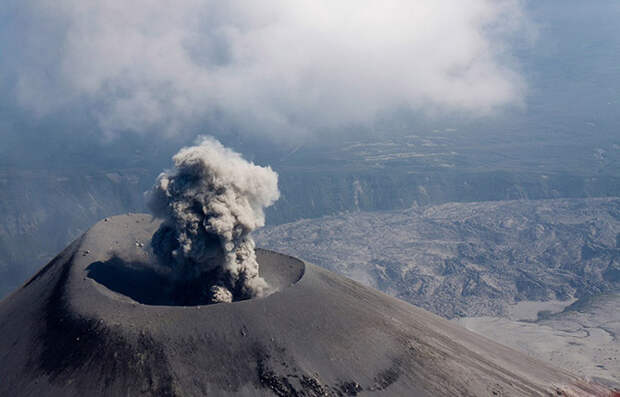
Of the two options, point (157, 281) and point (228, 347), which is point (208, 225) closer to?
point (157, 281)

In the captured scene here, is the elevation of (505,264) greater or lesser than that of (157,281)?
lesser

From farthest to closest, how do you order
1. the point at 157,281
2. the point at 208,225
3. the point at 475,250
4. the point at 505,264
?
the point at 475,250 < the point at 505,264 < the point at 157,281 < the point at 208,225

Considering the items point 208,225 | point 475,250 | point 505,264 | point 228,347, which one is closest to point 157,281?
point 208,225

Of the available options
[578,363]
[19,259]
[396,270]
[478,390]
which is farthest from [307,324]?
[19,259]

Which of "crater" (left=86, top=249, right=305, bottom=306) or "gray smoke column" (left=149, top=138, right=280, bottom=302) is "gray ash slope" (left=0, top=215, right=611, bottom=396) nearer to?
"crater" (left=86, top=249, right=305, bottom=306)

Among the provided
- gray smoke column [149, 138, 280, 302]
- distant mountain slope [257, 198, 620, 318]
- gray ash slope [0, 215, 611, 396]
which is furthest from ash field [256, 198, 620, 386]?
gray smoke column [149, 138, 280, 302]
